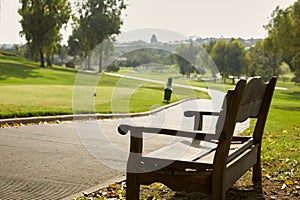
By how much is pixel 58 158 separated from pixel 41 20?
50808 mm

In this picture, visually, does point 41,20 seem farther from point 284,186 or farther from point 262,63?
point 284,186

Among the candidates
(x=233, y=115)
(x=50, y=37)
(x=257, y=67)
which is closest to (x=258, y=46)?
(x=257, y=67)

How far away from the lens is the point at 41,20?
56.5 meters

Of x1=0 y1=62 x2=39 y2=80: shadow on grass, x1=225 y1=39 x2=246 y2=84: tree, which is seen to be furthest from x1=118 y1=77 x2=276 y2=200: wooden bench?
x1=225 y1=39 x2=246 y2=84: tree

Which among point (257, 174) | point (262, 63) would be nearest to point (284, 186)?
point (257, 174)

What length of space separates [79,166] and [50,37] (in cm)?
5127

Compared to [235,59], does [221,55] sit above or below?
above

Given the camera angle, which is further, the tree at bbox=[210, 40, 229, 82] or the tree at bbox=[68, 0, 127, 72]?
the tree at bbox=[210, 40, 229, 82]

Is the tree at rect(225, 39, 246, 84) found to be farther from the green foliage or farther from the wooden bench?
the wooden bench

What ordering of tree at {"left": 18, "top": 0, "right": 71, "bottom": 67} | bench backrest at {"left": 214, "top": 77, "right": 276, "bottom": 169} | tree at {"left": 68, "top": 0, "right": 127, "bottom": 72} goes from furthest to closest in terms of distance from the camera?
tree at {"left": 68, "top": 0, "right": 127, "bottom": 72}, tree at {"left": 18, "top": 0, "right": 71, "bottom": 67}, bench backrest at {"left": 214, "top": 77, "right": 276, "bottom": 169}

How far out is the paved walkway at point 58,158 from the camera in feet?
19.3

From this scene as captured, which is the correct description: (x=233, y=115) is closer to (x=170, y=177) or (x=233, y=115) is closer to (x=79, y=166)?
(x=170, y=177)

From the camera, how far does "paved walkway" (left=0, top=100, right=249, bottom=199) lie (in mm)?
5883

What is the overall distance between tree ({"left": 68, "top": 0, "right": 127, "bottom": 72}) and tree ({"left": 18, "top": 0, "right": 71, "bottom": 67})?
1290 centimetres
